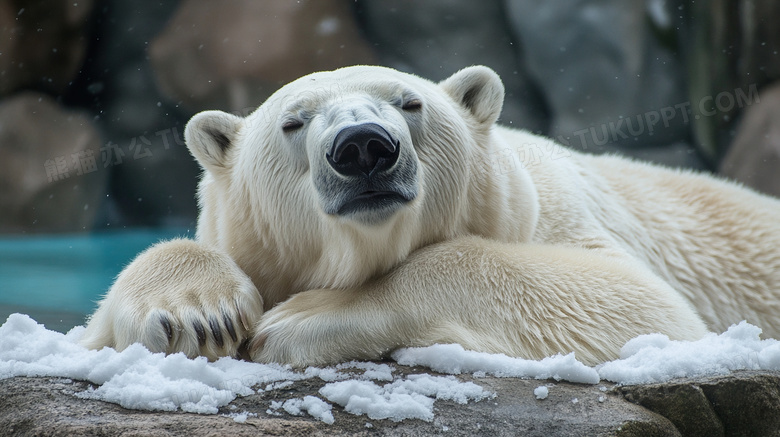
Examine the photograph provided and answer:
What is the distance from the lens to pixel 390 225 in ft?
7.47

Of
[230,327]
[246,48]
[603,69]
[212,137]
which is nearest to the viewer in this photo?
[230,327]

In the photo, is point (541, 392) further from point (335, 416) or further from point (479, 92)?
point (479, 92)

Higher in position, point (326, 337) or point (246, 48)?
point (246, 48)

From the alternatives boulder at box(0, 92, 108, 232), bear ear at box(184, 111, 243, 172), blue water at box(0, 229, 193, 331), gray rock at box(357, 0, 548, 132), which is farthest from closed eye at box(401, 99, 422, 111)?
boulder at box(0, 92, 108, 232)

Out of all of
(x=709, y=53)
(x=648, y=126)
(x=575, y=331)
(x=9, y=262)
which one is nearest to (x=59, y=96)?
(x=9, y=262)

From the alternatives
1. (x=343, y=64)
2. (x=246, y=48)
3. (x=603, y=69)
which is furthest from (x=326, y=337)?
(x=246, y=48)

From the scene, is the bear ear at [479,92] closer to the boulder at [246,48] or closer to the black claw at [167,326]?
the black claw at [167,326]

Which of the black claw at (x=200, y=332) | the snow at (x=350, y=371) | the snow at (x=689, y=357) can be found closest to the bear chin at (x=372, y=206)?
the snow at (x=350, y=371)

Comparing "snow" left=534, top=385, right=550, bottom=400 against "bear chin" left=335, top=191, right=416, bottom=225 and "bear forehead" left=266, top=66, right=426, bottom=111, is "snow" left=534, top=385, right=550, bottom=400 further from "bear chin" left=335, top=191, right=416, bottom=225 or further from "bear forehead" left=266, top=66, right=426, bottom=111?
"bear forehead" left=266, top=66, right=426, bottom=111

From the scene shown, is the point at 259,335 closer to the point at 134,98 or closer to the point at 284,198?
the point at 284,198

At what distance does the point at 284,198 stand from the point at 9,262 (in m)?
6.10

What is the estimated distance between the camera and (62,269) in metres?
7.44

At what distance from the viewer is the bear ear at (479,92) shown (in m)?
2.96

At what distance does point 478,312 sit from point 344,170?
648mm
